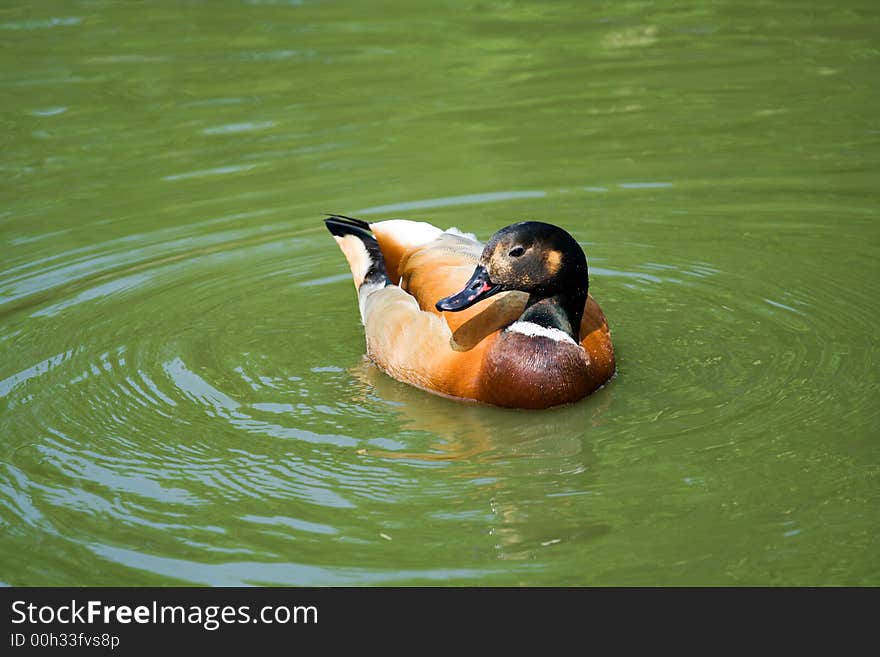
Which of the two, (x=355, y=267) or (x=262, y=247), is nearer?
(x=355, y=267)

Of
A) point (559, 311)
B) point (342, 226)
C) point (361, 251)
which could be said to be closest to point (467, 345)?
point (559, 311)

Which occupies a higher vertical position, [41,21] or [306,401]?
[41,21]

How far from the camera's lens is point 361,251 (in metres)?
9.02

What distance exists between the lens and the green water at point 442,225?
6152 millimetres

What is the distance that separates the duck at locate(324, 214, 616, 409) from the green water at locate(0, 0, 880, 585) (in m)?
0.15

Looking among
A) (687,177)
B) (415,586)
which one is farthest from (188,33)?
(415,586)

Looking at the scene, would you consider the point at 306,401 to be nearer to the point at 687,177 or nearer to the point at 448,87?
the point at 687,177

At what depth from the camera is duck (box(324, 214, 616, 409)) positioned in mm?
7367

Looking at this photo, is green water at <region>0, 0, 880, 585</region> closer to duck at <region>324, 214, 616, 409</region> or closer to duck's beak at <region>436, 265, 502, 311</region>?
duck at <region>324, 214, 616, 409</region>

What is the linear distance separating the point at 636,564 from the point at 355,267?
382cm

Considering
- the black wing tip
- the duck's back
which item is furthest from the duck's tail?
the duck's back

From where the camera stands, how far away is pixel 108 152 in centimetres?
1216

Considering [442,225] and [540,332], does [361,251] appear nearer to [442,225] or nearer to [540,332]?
[442,225]

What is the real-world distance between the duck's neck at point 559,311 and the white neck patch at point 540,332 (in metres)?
0.02
